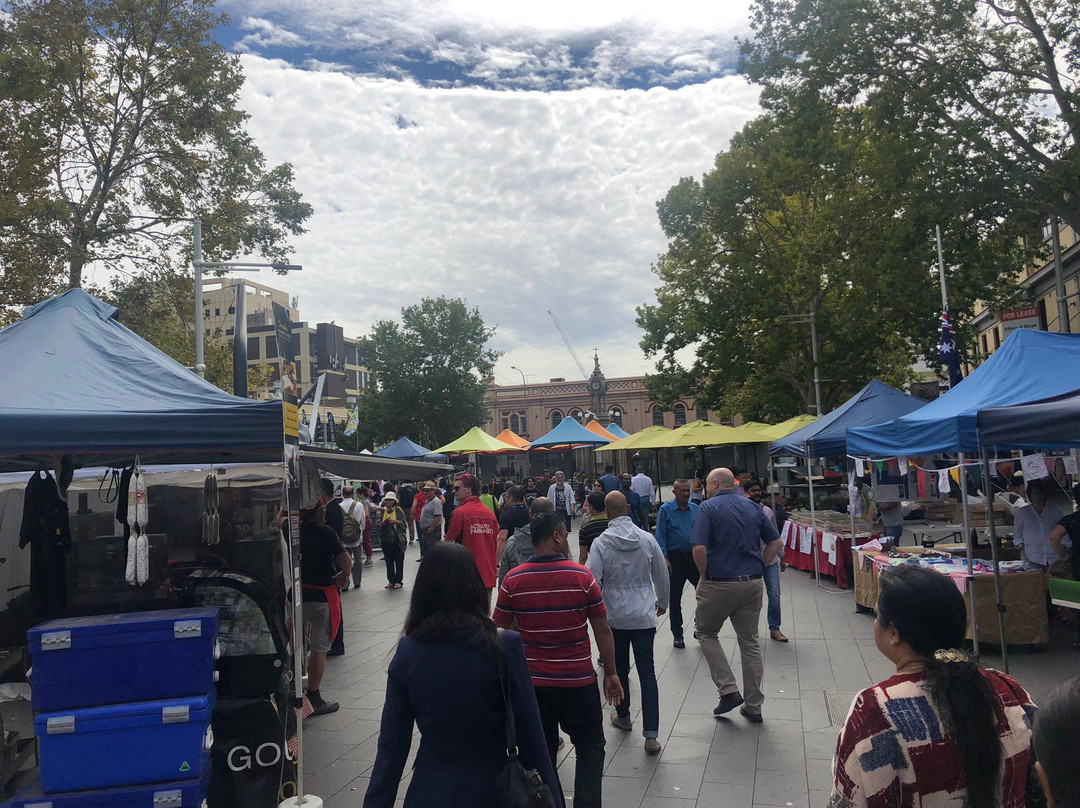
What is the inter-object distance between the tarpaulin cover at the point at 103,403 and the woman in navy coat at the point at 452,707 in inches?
81.7

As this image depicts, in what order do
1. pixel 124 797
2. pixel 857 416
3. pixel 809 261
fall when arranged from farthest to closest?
pixel 809 261, pixel 857 416, pixel 124 797

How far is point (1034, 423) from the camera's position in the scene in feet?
19.9

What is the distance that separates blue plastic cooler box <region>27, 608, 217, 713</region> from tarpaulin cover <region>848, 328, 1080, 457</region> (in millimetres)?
6056

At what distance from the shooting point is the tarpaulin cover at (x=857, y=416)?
1260 centimetres

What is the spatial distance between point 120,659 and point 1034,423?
251 inches

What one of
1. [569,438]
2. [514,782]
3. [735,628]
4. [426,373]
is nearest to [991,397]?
[735,628]

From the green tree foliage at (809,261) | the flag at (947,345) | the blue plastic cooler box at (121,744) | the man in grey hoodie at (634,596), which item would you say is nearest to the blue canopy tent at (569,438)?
the green tree foliage at (809,261)

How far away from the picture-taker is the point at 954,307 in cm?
2478

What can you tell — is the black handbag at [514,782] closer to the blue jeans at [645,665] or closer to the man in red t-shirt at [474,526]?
the blue jeans at [645,665]

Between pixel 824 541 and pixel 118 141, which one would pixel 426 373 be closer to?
pixel 118 141

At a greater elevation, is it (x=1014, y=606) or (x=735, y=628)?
(x=735, y=628)

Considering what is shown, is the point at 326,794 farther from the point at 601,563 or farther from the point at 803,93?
the point at 803,93

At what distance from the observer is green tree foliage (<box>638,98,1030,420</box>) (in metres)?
16.7

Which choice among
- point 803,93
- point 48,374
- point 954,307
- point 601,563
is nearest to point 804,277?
point 954,307
